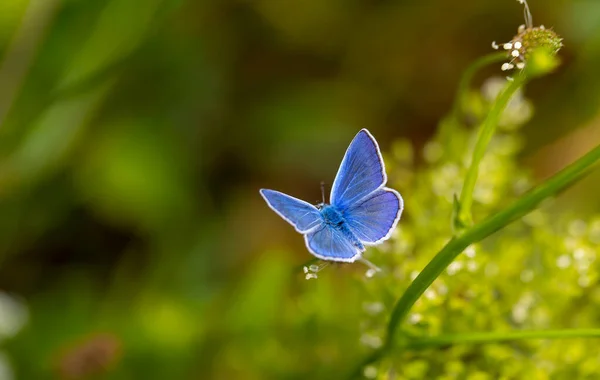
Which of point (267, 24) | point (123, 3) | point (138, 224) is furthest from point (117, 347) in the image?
point (267, 24)

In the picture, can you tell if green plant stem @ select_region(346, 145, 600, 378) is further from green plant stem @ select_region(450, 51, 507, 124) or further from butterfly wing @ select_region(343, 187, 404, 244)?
green plant stem @ select_region(450, 51, 507, 124)

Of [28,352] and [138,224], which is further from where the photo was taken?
[138,224]

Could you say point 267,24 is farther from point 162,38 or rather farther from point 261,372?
point 261,372

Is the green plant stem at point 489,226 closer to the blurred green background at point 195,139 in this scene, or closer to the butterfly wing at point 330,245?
the butterfly wing at point 330,245

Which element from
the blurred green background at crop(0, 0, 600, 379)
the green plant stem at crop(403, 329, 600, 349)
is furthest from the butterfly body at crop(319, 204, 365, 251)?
the blurred green background at crop(0, 0, 600, 379)

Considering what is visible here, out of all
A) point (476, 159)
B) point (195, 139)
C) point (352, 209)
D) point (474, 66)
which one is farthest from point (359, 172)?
point (195, 139)

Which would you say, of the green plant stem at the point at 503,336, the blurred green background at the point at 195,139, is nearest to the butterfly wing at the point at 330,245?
the green plant stem at the point at 503,336

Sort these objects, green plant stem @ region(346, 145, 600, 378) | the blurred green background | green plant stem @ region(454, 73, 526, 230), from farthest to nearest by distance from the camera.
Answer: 1. the blurred green background
2. green plant stem @ region(454, 73, 526, 230)
3. green plant stem @ region(346, 145, 600, 378)

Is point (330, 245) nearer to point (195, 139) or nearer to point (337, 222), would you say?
point (337, 222)
